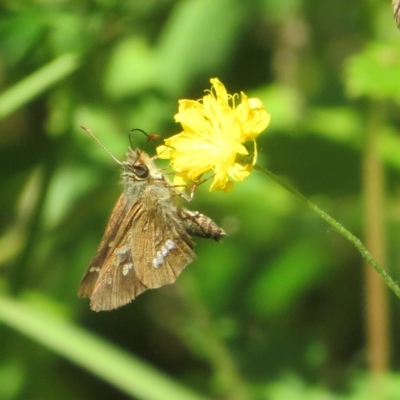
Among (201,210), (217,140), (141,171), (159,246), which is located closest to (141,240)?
(159,246)

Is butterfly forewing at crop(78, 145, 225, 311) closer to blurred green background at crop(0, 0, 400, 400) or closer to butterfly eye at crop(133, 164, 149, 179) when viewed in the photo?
butterfly eye at crop(133, 164, 149, 179)

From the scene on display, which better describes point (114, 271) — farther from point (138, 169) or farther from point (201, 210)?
point (201, 210)

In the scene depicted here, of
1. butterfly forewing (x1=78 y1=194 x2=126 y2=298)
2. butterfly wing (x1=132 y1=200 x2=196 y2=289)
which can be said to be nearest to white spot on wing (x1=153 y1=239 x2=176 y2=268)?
butterfly wing (x1=132 y1=200 x2=196 y2=289)

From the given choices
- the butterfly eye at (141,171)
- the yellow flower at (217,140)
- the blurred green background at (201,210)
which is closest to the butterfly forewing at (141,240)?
the butterfly eye at (141,171)

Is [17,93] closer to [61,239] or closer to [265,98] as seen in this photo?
[61,239]

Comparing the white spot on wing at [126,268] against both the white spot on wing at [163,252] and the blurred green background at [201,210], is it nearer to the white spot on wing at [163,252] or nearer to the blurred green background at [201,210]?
the white spot on wing at [163,252]

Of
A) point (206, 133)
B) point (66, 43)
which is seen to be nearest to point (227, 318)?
point (66, 43)
